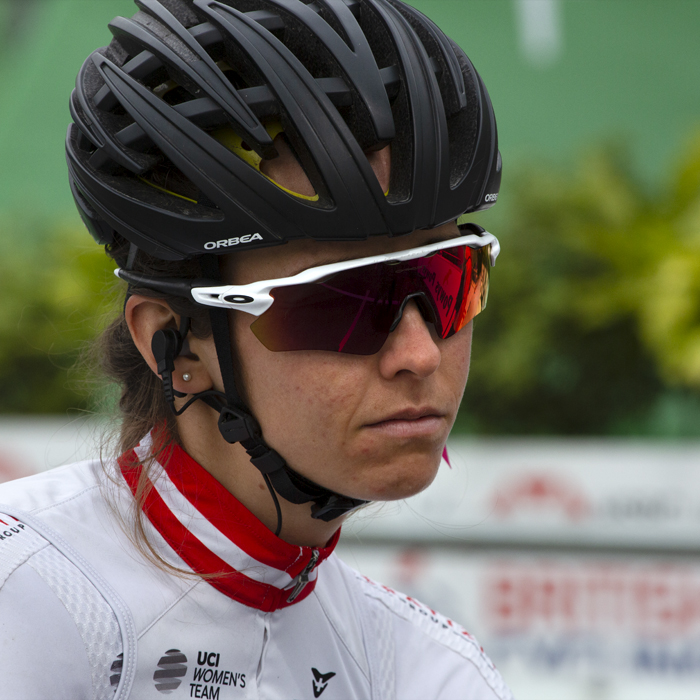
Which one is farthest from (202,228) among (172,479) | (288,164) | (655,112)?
(655,112)

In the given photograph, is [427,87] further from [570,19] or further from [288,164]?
[570,19]

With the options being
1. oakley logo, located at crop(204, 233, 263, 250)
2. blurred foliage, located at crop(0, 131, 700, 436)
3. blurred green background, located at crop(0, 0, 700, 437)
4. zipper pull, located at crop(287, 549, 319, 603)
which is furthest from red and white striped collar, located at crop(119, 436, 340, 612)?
blurred foliage, located at crop(0, 131, 700, 436)

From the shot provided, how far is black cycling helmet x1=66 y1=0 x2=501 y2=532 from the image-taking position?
1636 mm

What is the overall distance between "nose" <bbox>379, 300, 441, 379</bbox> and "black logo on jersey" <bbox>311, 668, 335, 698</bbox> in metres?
0.73

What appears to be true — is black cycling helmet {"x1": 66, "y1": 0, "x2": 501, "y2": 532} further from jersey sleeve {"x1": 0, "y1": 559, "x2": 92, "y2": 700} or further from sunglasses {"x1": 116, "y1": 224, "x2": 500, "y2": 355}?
jersey sleeve {"x1": 0, "y1": 559, "x2": 92, "y2": 700}

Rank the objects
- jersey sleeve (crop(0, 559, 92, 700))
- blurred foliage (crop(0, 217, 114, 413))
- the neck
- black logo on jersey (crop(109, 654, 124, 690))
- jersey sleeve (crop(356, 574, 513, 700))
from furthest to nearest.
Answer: blurred foliage (crop(0, 217, 114, 413)), jersey sleeve (crop(356, 574, 513, 700)), the neck, black logo on jersey (crop(109, 654, 124, 690)), jersey sleeve (crop(0, 559, 92, 700))

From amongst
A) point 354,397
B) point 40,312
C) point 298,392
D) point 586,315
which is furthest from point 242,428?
point 40,312

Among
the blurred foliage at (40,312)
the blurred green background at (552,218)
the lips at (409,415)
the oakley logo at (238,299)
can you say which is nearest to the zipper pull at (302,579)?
the lips at (409,415)

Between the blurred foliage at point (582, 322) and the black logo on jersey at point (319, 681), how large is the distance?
4.91m

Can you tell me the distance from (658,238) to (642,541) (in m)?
2.70

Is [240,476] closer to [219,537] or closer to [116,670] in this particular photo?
[219,537]

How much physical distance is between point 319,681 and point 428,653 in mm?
333

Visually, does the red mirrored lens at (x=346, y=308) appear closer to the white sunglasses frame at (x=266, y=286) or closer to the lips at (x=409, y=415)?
the white sunglasses frame at (x=266, y=286)

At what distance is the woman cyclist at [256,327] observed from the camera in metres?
1.61
